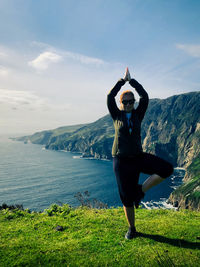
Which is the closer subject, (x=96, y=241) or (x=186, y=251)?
(x=186, y=251)

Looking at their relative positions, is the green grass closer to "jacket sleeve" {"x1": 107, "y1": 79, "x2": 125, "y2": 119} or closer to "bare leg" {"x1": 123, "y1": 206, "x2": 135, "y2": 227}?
"bare leg" {"x1": 123, "y1": 206, "x2": 135, "y2": 227}

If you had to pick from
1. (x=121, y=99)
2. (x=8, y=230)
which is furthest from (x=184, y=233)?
(x=8, y=230)

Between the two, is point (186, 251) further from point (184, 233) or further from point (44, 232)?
point (44, 232)

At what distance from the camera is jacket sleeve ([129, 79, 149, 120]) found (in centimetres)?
533

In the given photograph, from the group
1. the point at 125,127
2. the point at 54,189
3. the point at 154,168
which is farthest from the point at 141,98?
the point at 54,189

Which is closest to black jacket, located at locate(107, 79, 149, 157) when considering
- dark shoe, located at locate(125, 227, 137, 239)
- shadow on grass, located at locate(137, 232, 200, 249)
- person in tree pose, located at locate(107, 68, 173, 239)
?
person in tree pose, located at locate(107, 68, 173, 239)

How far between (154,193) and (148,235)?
10631 centimetres

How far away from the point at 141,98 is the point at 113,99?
0.83 metres

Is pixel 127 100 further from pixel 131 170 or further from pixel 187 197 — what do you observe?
pixel 187 197

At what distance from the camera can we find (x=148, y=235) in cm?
536

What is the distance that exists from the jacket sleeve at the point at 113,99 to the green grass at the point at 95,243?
11.3 ft

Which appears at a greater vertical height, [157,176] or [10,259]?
[157,176]

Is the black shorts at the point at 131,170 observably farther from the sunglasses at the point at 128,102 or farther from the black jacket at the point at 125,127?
the sunglasses at the point at 128,102

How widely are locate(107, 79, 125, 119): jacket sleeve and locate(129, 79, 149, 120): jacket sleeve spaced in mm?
359
